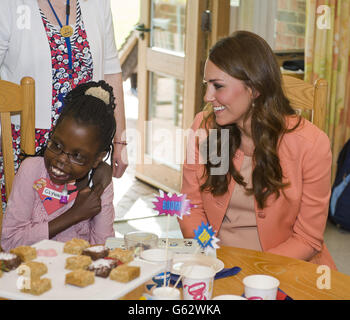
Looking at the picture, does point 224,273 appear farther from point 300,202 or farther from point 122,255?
point 300,202

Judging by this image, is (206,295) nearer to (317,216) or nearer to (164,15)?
(317,216)

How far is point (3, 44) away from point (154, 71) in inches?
86.8

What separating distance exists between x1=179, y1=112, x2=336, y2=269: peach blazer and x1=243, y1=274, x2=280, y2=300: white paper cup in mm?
530

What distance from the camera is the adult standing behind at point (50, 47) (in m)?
1.97

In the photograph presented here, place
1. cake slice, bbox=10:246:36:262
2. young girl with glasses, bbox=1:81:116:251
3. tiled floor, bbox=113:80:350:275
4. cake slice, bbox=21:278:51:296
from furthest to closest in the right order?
tiled floor, bbox=113:80:350:275, young girl with glasses, bbox=1:81:116:251, cake slice, bbox=10:246:36:262, cake slice, bbox=21:278:51:296

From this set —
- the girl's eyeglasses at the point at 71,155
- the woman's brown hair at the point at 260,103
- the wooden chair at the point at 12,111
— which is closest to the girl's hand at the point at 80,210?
the girl's eyeglasses at the point at 71,155

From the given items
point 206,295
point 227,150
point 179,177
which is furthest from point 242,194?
point 179,177

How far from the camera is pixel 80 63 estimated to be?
2.07 metres

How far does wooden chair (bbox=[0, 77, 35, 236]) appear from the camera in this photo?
1.78 meters

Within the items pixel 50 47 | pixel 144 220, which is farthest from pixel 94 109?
pixel 144 220

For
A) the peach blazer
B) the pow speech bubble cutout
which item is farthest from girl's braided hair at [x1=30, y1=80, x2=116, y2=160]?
the pow speech bubble cutout

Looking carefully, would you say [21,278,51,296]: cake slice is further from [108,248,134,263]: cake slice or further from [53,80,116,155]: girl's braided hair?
[53,80,116,155]: girl's braided hair

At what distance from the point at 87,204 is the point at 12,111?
385 millimetres

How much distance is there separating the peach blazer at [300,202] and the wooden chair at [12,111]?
0.62m
